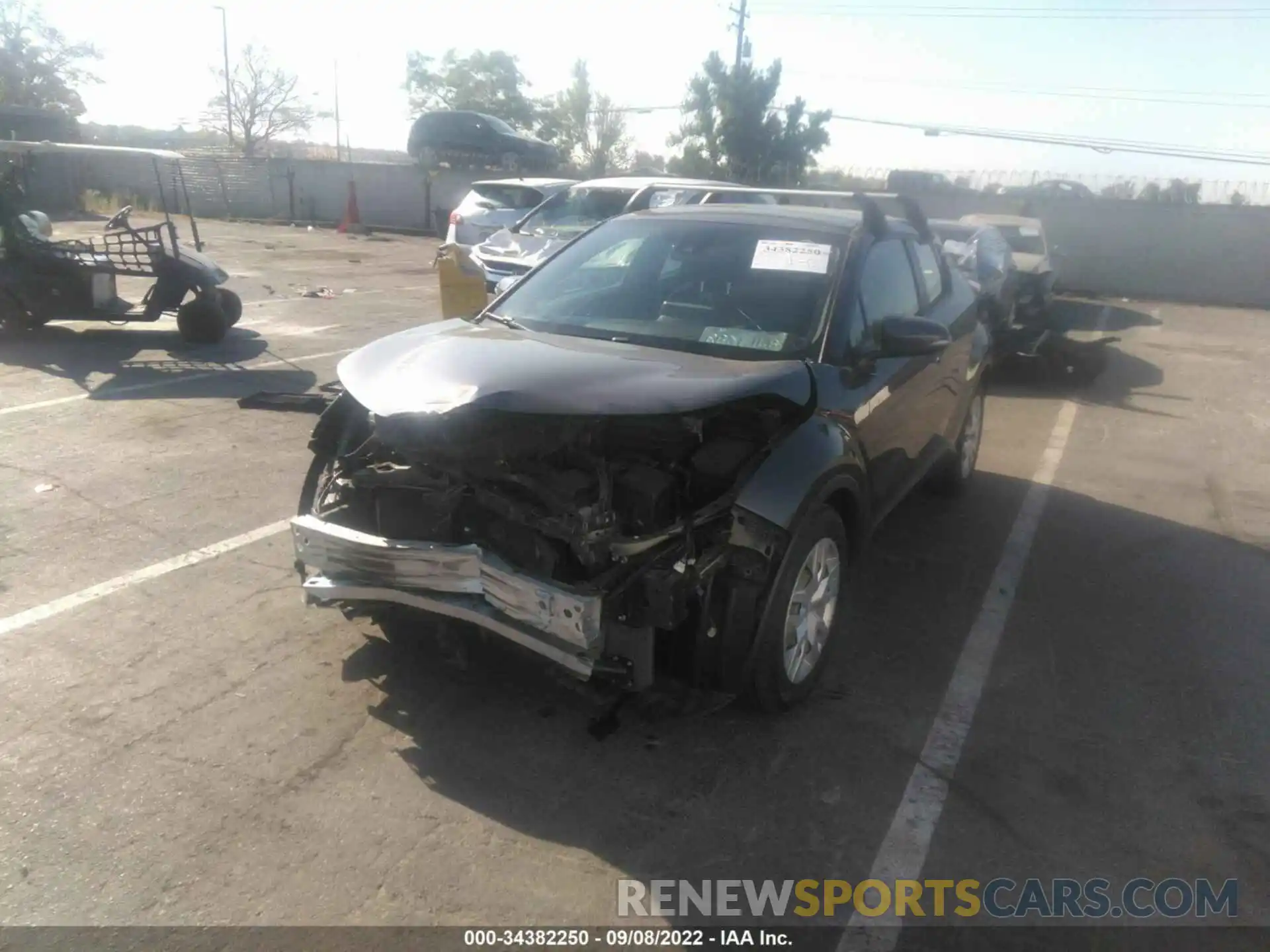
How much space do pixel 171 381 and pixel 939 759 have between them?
750cm

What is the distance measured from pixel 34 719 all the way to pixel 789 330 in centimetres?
319

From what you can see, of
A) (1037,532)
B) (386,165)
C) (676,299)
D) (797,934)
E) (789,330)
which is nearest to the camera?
(797,934)

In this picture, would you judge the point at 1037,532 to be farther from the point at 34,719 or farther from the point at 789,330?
the point at 34,719

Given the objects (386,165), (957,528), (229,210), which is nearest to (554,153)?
(386,165)

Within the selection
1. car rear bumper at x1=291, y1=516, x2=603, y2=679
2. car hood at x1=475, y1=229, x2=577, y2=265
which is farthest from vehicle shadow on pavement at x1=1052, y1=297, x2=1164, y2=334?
car rear bumper at x1=291, y1=516, x2=603, y2=679

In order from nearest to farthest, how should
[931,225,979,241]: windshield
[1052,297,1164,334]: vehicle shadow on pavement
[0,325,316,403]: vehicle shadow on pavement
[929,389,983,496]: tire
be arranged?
[929,389,983,496]: tire, [0,325,316,403]: vehicle shadow on pavement, [931,225,979,241]: windshield, [1052,297,1164,334]: vehicle shadow on pavement

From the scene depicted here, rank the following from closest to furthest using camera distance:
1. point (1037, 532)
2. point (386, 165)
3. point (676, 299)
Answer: point (676, 299) < point (1037, 532) < point (386, 165)

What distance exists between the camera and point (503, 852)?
2.96m

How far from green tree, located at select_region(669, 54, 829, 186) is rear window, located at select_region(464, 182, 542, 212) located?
1886 centimetres

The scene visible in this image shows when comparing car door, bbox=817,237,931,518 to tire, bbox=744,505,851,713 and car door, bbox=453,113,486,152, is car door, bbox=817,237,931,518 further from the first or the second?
car door, bbox=453,113,486,152

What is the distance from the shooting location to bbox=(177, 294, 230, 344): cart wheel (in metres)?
10.3

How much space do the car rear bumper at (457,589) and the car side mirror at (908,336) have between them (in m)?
1.88

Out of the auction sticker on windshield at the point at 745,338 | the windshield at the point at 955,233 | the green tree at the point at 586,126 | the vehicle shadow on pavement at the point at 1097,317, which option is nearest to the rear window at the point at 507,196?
the windshield at the point at 955,233

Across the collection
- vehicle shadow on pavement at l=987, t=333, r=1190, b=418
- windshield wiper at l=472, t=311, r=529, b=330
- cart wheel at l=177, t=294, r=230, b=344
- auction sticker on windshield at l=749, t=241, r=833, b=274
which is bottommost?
vehicle shadow on pavement at l=987, t=333, r=1190, b=418
